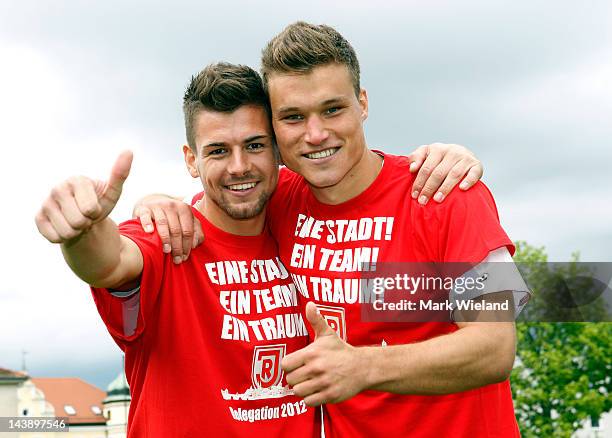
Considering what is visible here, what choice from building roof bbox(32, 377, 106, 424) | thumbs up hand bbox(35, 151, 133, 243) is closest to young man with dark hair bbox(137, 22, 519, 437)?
thumbs up hand bbox(35, 151, 133, 243)

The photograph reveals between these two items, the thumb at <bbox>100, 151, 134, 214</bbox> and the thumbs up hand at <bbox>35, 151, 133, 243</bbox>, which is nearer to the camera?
the thumbs up hand at <bbox>35, 151, 133, 243</bbox>

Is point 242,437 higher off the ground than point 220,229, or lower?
lower

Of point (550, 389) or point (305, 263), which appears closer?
point (305, 263)

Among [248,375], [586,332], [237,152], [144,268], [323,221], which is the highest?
[586,332]

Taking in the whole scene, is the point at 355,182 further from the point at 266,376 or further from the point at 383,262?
the point at 266,376

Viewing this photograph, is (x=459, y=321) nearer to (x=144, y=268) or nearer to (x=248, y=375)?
(x=248, y=375)

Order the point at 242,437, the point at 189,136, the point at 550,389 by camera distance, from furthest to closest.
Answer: the point at 550,389, the point at 189,136, the point at 242,437

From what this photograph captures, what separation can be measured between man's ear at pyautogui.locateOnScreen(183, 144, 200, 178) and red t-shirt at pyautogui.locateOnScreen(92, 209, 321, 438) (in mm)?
529

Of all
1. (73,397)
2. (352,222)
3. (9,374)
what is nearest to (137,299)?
(352,222)

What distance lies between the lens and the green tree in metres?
36.6

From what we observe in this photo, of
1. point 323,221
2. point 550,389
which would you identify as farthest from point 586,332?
point 323,221

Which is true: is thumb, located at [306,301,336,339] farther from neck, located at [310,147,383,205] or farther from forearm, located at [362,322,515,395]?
neck, located at [310,147,383,205]

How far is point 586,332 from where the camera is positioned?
126 feet

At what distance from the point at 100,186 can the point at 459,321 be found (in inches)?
85.2
